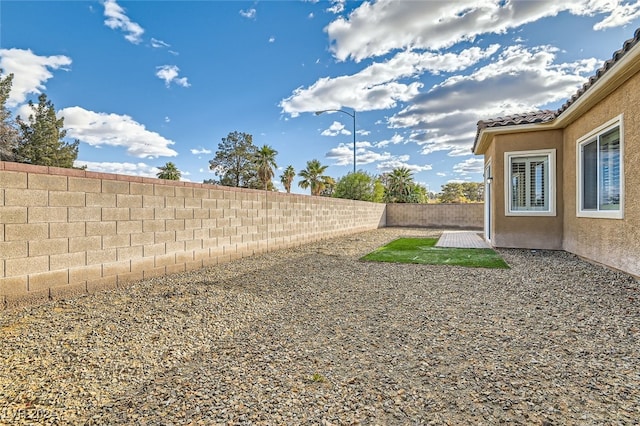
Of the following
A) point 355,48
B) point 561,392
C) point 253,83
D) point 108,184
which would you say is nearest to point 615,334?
point 561,392

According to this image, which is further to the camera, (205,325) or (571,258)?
(571,258)

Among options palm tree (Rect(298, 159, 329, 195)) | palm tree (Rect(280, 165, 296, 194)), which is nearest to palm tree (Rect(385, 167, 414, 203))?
palm tree (Rect(298, 159, 329, 195))

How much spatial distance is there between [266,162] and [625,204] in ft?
103

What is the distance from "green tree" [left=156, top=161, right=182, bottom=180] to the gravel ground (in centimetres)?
4011

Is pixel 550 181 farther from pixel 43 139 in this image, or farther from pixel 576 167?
pixel 43 139

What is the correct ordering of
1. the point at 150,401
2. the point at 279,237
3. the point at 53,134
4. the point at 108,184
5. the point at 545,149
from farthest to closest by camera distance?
the point at 53,134 → the point at 279,237 → the point at 545,149 → the point at 108,184 → the point at 150,401

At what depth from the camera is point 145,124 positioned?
67.1 ft

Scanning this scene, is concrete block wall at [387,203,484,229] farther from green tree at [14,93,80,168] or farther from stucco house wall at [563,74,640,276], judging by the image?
green tree at [14,93,80,168]

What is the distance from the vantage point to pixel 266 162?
111 feet

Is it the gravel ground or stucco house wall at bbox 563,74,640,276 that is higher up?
stucco house wall at bbox 563,74,640,276

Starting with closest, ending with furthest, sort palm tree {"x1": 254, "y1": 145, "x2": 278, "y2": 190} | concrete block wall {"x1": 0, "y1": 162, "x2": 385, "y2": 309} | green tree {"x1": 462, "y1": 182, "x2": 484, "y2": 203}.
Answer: concrete block wall {"x1": 0, "y1": 162, "x2": 385, "y2": 309} < palm tree {"x1": 254, "y1": 145, "x2": 278, "y2": 190} < green tree {"x1": 462, "y1": 182, "x2": 484, "y2": 203}

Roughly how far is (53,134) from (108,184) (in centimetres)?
2646

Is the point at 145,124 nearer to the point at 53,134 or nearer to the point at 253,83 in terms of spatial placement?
the point at 53,134

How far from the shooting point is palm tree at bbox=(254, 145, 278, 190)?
1329 inches
